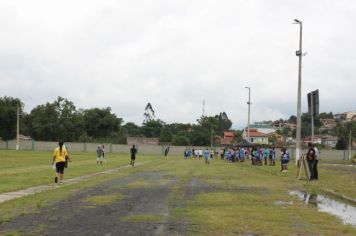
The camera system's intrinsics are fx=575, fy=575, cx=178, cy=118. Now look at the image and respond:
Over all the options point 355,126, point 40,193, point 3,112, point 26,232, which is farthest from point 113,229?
point 355,126

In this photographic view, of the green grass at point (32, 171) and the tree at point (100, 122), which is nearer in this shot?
the green grass at point (32, 171)

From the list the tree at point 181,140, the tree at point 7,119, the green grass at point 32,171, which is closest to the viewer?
the green grass at point 32,171

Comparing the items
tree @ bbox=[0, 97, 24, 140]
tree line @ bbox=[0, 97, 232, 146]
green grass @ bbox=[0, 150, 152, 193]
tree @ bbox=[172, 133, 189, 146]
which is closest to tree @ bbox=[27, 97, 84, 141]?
tree line @ bbox=[0, 97, 232, 146]

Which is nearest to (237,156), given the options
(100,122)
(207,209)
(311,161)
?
(311,161)

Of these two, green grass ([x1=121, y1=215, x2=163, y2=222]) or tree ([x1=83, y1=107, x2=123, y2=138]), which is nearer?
green grass ([x1=121, y1=215, x2=163, y2=222])

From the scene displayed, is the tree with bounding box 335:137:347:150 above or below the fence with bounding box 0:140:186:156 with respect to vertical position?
above

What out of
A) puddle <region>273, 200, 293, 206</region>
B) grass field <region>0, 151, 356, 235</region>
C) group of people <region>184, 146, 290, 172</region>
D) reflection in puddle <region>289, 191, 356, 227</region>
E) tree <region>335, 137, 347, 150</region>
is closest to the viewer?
grass field <region>0, 151, 356, 235</region>

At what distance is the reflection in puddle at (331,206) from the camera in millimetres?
12723

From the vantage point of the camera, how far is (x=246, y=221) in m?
11.5

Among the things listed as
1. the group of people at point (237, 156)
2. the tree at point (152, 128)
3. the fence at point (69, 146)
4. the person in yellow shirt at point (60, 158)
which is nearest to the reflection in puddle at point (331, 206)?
the group of people at point (237, 156)

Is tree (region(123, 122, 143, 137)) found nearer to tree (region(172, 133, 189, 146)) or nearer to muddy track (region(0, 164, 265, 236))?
tree (region(172, 133, 189, 146))

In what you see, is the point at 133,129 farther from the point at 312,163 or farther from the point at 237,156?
the point at 312,163

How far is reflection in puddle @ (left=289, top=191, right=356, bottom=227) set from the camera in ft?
41.7

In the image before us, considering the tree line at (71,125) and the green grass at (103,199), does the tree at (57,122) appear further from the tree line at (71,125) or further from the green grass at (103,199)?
the green grass at (103,199)
